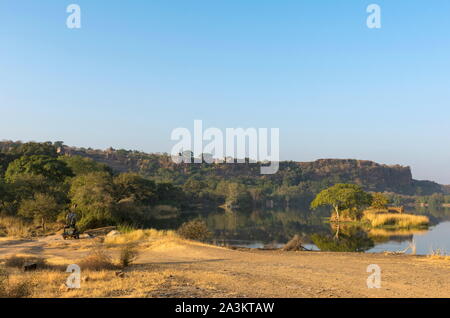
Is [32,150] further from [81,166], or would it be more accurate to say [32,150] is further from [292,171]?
[292,171]

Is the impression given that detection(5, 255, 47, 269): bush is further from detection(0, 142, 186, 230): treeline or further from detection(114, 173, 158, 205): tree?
detection(114, 173, 158, 205): tree

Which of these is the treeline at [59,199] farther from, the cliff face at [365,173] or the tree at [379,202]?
the cliff face at [365,173]

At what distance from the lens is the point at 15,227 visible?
24188 millimetres

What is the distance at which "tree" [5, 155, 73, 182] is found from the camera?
3944 cm

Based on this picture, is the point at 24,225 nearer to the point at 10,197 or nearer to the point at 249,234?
the point at 10,197

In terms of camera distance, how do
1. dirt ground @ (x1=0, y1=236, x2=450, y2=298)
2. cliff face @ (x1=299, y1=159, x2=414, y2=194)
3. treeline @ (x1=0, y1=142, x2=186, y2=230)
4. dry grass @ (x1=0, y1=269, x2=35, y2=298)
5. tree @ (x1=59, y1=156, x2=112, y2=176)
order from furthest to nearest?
1. cliff face @ (x1=299, y1=159, x2=414, y2=194)
2. tree @ (x1=59, y1=156, x2=112, y2=176)
3. treeline @ (x1=0, y1=142, x2=186, y2=230)
4. dirt ground @ (x1=0, y1=236, x2=450, y2=298)
5. dry grass @ (x1=0, y1=269, x2=35, y2=298)

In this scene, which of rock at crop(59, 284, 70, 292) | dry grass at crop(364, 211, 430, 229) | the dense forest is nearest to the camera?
rock at crop(59, 284, 70, 292)

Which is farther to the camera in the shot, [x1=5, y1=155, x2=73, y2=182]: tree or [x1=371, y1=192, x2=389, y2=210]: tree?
[x1=371, y1=192, x2=389, y2=210]: tree

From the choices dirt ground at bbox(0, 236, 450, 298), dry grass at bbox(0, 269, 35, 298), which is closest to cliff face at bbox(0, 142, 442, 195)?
dirt ground at bbox(0, 236, 450, 298)

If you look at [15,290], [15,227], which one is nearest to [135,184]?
[15,227]

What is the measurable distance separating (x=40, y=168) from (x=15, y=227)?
1765 centimetres

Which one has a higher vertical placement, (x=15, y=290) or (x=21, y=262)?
(x=15, y=290)

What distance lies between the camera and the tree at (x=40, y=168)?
39.4m

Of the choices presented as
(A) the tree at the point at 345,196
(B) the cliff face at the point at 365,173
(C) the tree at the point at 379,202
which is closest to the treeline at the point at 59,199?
(A) the tree at the point at 345,196
